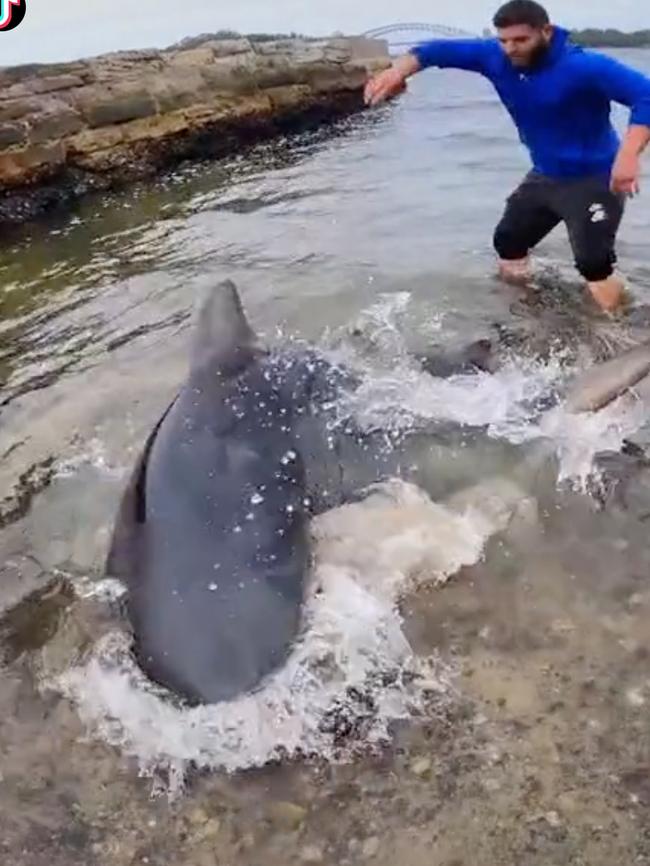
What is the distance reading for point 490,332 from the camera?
7.41 metres

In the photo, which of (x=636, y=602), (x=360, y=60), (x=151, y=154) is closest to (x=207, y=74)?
(x=151, y=154)

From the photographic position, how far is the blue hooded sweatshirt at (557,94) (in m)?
6.69

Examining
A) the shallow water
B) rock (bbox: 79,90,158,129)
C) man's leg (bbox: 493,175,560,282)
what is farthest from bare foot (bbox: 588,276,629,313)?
rock (bbox: 79,90,158,129)

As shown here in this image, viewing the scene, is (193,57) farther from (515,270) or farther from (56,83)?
(515,270)

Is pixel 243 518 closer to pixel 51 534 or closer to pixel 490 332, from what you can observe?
pixel 51 534

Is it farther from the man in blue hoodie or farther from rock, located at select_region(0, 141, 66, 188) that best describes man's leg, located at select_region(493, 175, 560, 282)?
rock, located at select_region(0, 141, 66, 188)

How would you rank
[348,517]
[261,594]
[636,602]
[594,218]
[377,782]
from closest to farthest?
[377,782] → [261,594] → [636,602] → [348,517] → [594,218]

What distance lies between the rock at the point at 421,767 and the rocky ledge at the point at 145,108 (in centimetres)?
1115

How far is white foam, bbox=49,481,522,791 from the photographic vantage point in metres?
3.76

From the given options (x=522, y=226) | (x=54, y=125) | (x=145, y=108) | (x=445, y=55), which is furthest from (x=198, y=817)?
(x=145, y=108)

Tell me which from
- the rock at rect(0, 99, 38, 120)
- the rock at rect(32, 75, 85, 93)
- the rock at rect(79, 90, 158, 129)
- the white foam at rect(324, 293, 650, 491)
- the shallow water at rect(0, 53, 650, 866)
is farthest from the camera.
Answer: the rock at rect(79, 90, 158, 129)

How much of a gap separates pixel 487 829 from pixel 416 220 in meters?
8.41

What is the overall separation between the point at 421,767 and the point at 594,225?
175 inches

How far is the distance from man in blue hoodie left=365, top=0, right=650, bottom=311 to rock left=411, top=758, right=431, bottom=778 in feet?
12.6
